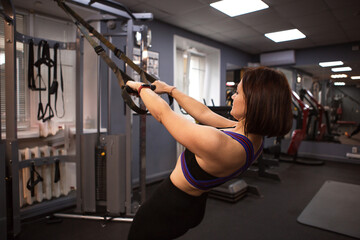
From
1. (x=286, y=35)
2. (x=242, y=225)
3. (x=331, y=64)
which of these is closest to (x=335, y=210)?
(x=242, y=225)

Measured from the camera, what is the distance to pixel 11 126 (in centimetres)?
201

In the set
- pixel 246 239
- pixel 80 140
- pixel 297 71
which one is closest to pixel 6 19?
pixel 80 140

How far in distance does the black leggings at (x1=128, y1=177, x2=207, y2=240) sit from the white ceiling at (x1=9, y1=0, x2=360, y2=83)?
2849mm

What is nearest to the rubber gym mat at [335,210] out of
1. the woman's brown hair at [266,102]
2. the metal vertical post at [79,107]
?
the woman's brown hair at [266,102]

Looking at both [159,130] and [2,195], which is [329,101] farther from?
[2,195]

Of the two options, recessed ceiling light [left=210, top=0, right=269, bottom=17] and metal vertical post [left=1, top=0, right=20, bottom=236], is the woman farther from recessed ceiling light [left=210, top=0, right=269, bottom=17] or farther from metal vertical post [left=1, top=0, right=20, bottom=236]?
recessed ceiling light [left=210, top=0, right=269, bottom=17]

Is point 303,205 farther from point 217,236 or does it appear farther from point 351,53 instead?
point 351,53


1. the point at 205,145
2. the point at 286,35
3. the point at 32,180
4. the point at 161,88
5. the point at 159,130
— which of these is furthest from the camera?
the point at 286,35

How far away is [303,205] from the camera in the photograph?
301cm

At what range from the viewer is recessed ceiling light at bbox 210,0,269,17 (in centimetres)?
323

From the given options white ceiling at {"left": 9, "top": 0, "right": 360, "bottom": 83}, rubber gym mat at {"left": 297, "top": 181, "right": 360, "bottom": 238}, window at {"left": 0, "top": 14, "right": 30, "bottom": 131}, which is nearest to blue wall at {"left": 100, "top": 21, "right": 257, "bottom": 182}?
white ceiling at {"left": 9, "top": 0, "right": 360, "bottom": 83}

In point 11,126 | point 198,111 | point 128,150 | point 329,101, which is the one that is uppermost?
point 329,101

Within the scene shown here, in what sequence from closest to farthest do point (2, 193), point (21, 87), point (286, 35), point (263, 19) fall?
1. point (2, 193)
2. point (21, 87)
3. point (263, 19)
4. point (286, 35)

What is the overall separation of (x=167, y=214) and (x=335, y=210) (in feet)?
9.32
